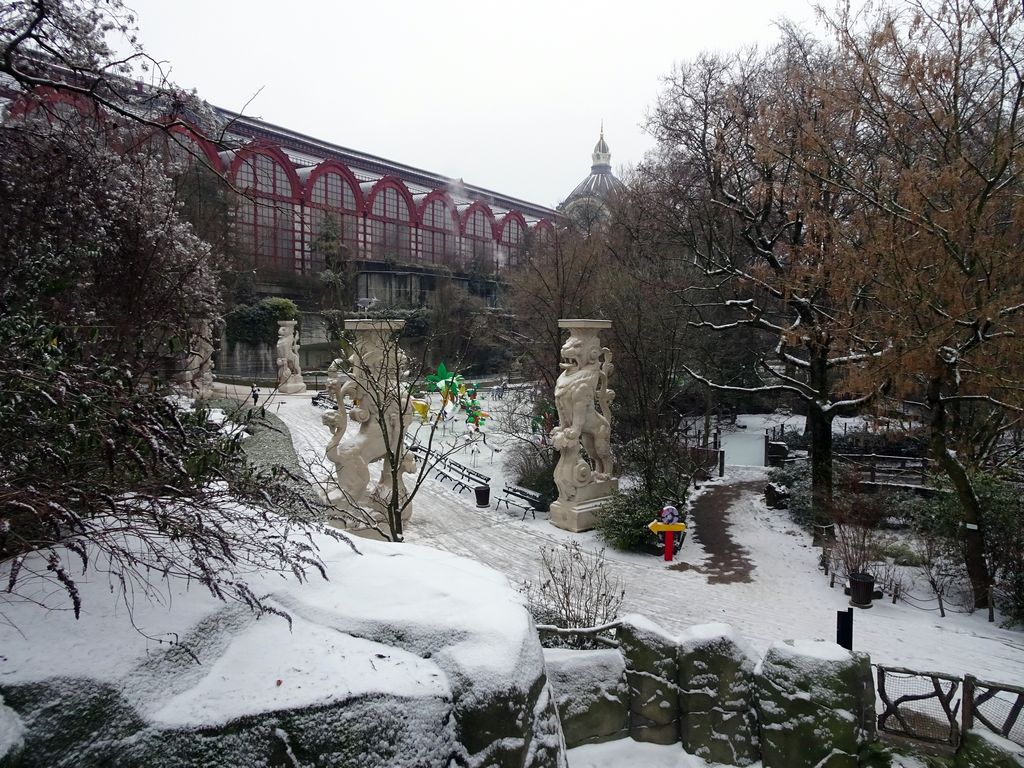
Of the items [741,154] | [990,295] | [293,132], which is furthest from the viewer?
[293,132]

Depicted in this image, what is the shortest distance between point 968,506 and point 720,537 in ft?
13.3

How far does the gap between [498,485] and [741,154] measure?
8.63 metres

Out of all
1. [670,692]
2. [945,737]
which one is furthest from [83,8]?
[945,737]

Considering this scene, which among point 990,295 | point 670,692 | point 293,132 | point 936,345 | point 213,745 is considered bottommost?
point 670,692

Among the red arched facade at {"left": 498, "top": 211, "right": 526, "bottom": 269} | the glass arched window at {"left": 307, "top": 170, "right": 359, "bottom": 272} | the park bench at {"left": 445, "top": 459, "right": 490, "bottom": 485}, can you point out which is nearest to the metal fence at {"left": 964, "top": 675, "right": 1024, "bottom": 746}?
the park bench at {"left": 445, "top": 459, "right": 490, "bottom": 485}

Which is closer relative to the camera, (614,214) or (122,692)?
(122,692)

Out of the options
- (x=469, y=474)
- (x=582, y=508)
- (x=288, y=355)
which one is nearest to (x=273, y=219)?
(x=288, y=355)

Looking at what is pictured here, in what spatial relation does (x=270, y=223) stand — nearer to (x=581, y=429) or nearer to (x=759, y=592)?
(x=581, y=429)

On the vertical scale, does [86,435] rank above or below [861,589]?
above

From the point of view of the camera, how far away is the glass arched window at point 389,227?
1626 inches

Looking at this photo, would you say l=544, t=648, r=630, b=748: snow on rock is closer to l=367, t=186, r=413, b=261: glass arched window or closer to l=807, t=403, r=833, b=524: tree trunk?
l=807, t=403, r=833, b=524: tree trunk

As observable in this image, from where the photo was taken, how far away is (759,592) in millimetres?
8977

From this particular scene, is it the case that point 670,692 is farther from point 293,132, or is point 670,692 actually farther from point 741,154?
point 293,132

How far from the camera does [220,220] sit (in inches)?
919
